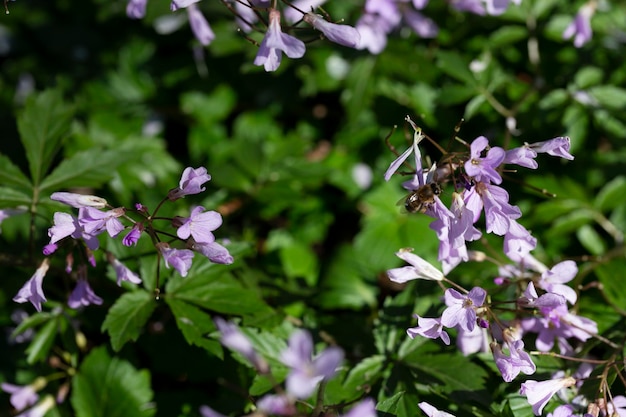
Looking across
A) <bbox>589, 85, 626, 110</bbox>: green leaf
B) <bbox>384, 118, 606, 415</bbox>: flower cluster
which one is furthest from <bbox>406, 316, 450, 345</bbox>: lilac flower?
<bbox>589, 85, 626, 110</bbox>: green leaf

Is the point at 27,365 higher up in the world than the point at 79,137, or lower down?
lower down

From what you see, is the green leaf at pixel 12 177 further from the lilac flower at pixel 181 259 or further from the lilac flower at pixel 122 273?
the lilac flower at pixel 181 259

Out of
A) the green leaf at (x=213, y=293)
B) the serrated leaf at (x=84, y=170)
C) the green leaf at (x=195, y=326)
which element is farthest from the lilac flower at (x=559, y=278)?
the serrated leaf at (x=84, y=170)

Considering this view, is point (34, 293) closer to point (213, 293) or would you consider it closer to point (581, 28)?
point (213, 293)

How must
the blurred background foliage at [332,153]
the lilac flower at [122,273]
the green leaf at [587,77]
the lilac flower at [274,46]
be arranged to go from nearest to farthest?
the lilac flower at [274,46] < the lilac flower at [122,273] < the blurred background foliage at [332,153] < the green leaf at [587,77]

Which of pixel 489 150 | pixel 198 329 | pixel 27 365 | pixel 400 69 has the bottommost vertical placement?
pixel 27 365

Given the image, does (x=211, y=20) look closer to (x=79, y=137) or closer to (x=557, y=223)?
(x=79, y=137)

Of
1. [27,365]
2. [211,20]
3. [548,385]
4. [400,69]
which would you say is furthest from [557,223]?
[27,365]
